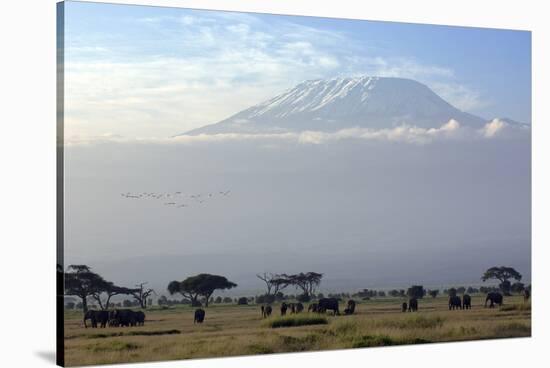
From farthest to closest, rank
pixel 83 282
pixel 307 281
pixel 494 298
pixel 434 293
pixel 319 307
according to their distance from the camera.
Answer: pixel 494 298 → pixel 434 293 → pixel 319 307 → pixel 307 281 → pixel 83 282

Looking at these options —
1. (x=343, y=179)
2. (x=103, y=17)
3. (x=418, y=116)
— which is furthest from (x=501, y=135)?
(x=103, y=17)

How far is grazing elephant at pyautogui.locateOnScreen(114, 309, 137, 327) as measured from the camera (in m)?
14.2

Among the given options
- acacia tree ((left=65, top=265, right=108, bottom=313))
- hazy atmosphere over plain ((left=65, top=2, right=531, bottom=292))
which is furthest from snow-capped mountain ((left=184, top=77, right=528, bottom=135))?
acacia tree ((left=65, top=265, right=108, bottom=313))

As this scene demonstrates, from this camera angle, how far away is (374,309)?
1546 centimetres

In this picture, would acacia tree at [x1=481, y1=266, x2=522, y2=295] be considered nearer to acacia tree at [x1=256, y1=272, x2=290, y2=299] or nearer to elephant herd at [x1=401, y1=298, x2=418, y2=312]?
elephant herd at [x1=401, y1=298, x2=418, y2=312]

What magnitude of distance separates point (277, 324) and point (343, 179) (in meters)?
1.73

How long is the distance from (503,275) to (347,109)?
2.76 m

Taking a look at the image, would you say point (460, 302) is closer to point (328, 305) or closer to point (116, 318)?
point (328, 305)

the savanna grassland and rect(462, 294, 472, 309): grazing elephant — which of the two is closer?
the savanna grassland

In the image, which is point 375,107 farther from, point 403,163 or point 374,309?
point 374,309

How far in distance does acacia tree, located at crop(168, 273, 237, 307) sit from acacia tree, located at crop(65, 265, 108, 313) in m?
0.81

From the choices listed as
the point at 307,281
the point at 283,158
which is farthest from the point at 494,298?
the point at 283,158

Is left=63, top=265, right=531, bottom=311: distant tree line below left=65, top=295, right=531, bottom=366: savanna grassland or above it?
above

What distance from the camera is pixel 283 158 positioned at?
49.3ft
